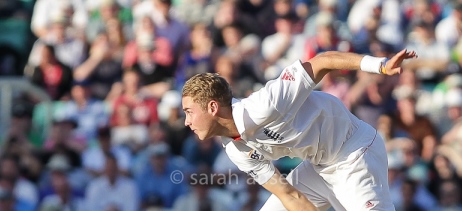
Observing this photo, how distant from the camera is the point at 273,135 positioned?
20.5 ft

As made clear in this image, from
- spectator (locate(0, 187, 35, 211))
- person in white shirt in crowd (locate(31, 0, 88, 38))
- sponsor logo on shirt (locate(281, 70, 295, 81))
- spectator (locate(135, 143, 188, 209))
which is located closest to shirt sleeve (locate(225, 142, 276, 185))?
sponsor logo on shirt (locate(281, 70, 295, 81))

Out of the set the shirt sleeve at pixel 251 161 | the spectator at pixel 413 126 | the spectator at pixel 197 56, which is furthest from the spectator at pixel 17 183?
the shirt sleeve at pixel 251 161

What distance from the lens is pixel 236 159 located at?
6602 millimetres

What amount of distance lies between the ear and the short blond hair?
20mm

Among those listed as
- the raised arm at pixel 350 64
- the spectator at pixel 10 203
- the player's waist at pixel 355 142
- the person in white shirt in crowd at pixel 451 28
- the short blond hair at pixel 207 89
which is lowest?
the spectator at pixel 10 203

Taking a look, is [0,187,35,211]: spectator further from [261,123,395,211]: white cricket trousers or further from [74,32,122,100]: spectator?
[261,123,395,211]: white cricket trousers

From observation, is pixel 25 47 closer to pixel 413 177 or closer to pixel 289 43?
pixel 289 43

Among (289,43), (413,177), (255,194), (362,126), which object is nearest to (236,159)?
(362,126)

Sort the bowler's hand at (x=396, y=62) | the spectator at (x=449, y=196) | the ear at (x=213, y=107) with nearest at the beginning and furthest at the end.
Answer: the bowler's hand at (x=396, y=62), the ear at (x=213, y=107), the spectator at (x=449, y=196)

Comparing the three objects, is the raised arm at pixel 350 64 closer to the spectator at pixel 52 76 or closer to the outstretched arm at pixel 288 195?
the outstretched arm at pixel 288 195

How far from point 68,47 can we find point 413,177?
4787mm

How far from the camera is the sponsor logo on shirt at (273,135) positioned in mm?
6203

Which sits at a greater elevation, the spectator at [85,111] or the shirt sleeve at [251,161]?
the shirt sleeve at [251,161]

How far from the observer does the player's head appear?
6125 millimetres
